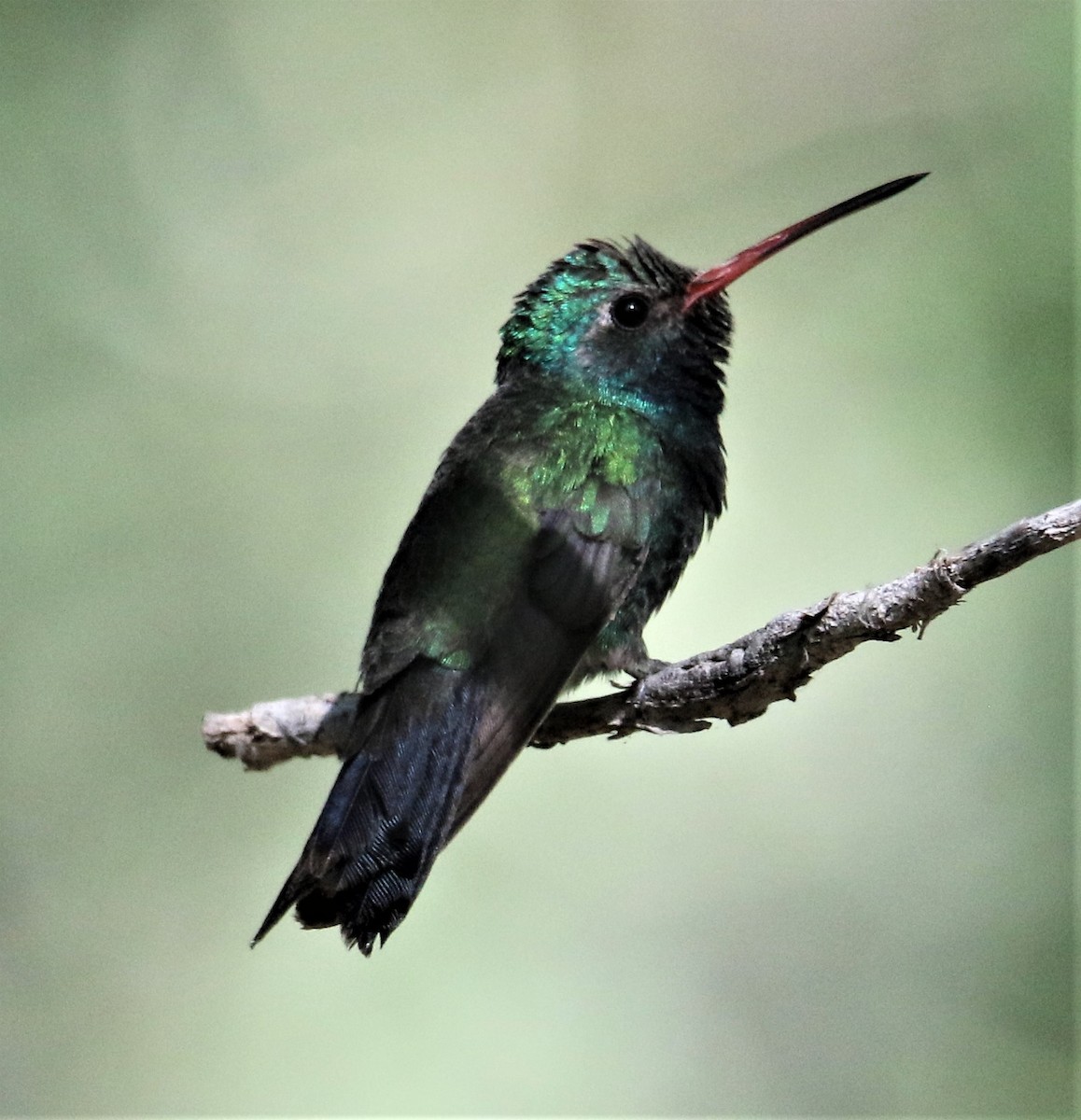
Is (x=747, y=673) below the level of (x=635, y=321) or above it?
below


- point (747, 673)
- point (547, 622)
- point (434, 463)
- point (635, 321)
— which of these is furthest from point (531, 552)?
point (434, 463)

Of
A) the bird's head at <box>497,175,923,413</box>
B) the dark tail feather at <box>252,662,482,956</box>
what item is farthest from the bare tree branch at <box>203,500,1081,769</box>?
the bird's head at <box>497,175,923,413</box>

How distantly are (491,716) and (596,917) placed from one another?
4.94ft

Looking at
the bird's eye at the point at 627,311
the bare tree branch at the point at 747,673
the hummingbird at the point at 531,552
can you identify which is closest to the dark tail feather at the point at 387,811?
the hummingbird at the point at 531,552

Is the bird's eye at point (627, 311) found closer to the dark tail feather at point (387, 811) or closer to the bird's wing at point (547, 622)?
the bird's wing at point (547, 622)

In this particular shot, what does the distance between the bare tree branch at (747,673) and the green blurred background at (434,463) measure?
0.96 metres

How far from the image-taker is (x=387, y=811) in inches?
104

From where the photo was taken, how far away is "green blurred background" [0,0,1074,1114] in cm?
399

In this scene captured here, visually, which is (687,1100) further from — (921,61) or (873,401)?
(921,61)

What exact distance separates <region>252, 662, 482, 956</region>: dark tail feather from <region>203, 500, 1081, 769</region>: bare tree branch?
0.37 meters

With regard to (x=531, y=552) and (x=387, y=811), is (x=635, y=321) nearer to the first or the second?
(x=531, y=552)

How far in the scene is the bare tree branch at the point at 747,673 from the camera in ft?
6.98

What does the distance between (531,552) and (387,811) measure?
26.2 inches

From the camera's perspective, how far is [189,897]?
4.54m
